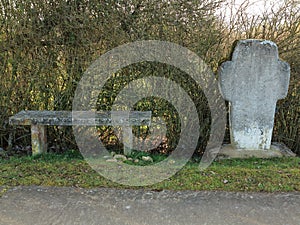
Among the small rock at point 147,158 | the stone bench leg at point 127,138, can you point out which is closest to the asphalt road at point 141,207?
the small rock at point 147,158

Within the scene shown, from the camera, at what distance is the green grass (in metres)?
2.87

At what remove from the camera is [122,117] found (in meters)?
3.69

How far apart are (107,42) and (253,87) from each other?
192 centimetres

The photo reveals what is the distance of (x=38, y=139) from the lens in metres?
3.83

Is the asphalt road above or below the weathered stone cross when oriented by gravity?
below

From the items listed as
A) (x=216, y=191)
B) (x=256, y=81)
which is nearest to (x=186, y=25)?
(x=256, y=81)

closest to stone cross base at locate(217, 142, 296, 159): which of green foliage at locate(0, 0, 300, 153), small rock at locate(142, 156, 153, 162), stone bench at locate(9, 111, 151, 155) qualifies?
green foliage at locate(0, 0, 300, 153)

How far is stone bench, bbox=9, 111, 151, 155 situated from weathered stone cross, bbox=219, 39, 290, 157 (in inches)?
43.6

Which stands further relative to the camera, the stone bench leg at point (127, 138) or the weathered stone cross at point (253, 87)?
the stone bench leg at point (127, 138)

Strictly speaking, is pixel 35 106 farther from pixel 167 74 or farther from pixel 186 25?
pixel 186 25

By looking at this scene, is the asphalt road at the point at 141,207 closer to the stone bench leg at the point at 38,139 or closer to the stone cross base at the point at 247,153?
the stone bench leg at the point at 38,139

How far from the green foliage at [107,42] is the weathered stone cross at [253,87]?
314 mm

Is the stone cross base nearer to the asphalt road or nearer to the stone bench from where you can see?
the stone bench

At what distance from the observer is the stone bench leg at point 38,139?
3.79 metres
